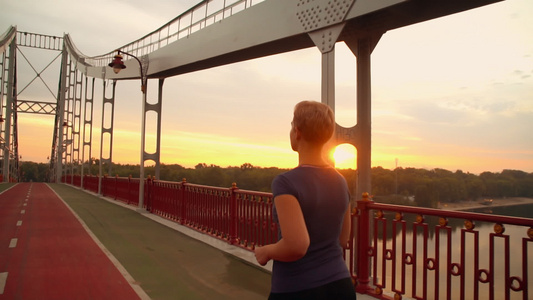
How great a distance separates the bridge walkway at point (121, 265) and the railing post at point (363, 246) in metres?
0.21

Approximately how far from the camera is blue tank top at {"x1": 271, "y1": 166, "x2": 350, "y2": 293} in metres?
1.59

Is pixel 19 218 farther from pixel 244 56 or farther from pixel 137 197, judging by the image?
pixel 244 56

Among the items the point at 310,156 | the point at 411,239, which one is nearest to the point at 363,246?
the point at 411,239

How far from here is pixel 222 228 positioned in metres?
8.54

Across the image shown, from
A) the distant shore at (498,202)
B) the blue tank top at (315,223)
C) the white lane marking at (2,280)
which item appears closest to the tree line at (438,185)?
the distant shore at (498,202)

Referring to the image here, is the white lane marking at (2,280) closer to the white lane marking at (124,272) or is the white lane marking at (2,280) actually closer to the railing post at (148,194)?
the white lane marking at (124,272)

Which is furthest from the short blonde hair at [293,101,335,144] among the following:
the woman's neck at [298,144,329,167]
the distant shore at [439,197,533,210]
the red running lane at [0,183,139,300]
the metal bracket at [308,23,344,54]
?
the metal bracket at [308,23,344,54]

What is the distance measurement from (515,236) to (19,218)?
13221 millimetres

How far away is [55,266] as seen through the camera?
21.0 feet

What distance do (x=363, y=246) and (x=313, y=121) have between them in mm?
3770

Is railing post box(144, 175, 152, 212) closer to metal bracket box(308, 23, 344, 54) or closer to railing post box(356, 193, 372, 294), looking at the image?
metal bracket box(308, 23, 344, 54)

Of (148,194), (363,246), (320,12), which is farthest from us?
(148,194)

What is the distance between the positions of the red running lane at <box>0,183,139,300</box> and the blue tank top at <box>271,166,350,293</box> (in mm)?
3899

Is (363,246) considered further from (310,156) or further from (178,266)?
(310,156)
